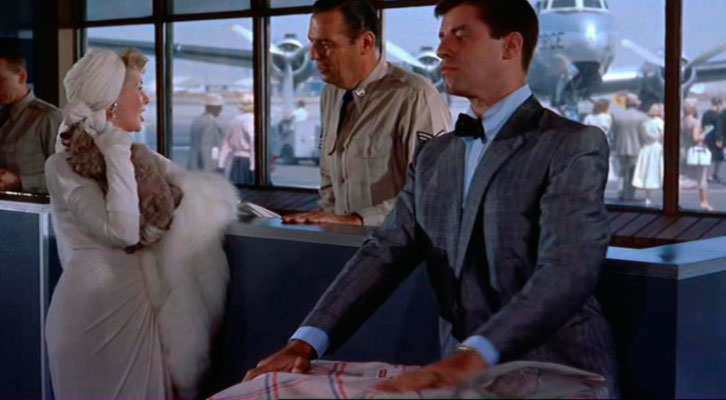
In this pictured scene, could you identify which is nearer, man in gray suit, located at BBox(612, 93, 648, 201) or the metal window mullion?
the metal window mullion

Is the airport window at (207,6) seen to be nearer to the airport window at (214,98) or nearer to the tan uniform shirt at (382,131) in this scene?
the airport window at (214,98)

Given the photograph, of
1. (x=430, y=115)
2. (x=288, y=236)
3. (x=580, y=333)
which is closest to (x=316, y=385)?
(x=580, y=333)

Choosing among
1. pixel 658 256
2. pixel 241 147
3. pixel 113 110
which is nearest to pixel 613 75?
pixel 241 147

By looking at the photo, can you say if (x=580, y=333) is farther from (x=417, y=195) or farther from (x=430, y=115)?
(x=430, y=115)

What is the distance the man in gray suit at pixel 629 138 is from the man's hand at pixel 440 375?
562 cm

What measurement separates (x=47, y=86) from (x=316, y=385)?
29.8ft

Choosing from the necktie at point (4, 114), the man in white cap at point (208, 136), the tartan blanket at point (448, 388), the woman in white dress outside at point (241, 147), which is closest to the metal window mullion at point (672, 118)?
the woman in white dress outside at point (241, 147)

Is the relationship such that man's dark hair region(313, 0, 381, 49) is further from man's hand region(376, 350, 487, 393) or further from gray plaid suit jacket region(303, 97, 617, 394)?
man's hand region(376, 350, 487, 393)

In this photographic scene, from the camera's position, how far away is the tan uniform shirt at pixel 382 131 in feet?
11.9

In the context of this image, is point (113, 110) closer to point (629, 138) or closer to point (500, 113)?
point (500, 113)

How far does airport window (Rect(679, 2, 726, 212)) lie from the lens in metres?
6.87

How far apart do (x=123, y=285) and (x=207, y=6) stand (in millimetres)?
6355

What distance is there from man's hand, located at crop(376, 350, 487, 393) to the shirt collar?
0.48 m

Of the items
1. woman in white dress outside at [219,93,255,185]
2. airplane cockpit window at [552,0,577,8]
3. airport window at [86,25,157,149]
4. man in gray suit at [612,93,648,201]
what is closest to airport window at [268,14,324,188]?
woman in white dress outside at [219,93,255,185]
